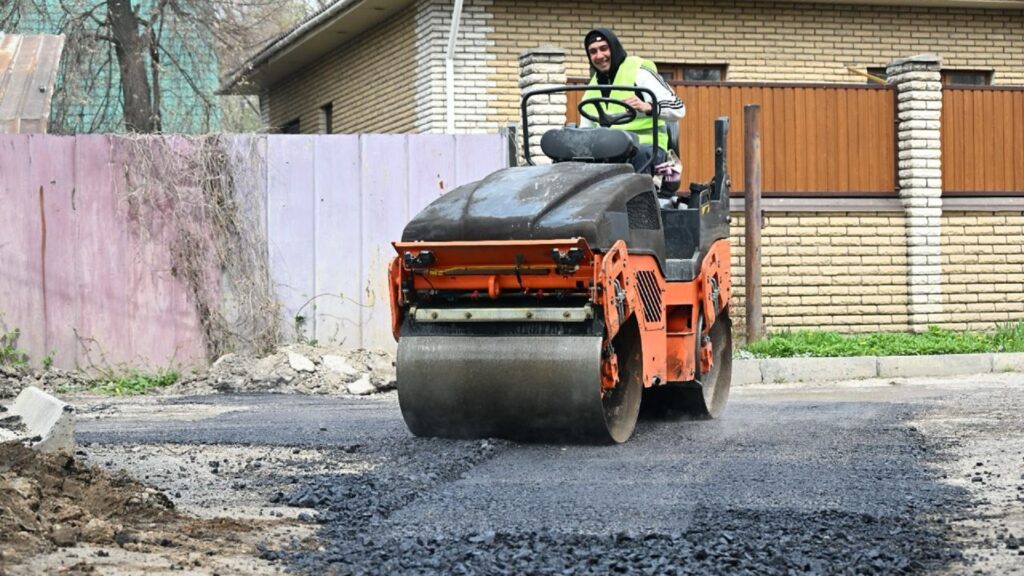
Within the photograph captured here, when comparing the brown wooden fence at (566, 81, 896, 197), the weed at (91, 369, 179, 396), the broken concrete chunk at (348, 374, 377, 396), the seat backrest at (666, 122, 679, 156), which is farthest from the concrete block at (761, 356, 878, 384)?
the weed at (91, 369, 179, 396)

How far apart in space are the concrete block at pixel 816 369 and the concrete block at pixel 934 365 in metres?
0.13

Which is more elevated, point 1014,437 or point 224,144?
point 224,144

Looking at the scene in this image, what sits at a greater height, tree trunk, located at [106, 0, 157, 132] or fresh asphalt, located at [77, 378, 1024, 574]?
tree trunk, located at [106, 0, 157, 132]

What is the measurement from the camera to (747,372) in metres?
13.0

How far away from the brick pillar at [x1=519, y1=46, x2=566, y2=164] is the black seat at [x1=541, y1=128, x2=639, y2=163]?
6012mm

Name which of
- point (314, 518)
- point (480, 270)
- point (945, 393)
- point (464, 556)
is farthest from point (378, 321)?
point (464, 556)

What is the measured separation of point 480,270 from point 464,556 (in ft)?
8.89

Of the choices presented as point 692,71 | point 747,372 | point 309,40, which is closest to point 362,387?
point 747,372

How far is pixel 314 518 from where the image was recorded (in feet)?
19.2

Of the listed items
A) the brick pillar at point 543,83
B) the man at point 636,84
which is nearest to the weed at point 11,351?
the brick pillar at point 543,83

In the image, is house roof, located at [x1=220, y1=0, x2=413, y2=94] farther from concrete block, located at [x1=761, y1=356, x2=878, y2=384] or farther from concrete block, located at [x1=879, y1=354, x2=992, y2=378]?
concrete block, located at [x1=879, y1=354, x2=992, y2=378]

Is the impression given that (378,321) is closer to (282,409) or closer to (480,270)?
(282,409)

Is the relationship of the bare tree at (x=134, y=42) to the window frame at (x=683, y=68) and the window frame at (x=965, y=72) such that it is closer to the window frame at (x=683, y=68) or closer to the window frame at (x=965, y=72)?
the window frame at (x=683, y=68)

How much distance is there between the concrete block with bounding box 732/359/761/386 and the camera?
42.6ft
